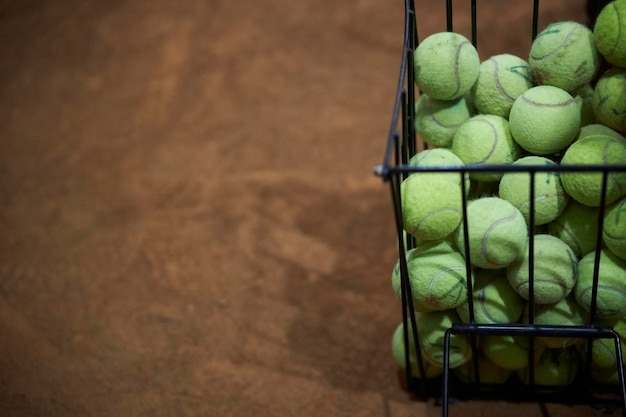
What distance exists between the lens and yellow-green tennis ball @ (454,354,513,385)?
1.18 m

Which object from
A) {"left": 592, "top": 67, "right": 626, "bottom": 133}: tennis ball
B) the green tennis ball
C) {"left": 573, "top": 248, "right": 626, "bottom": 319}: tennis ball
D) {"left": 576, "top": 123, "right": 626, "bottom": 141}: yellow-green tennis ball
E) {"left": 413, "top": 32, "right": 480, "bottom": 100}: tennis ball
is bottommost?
{"left": 573, "top": 248, "right": 626, "bottom": 319}: tennis ball

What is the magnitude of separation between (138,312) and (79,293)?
→ 173mm

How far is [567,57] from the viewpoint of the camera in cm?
102

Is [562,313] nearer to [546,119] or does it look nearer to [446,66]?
[546,119]

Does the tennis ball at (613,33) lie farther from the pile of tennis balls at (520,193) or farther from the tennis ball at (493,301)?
the tennis ball at (493,301)

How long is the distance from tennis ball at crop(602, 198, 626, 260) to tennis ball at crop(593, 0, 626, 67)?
21cm

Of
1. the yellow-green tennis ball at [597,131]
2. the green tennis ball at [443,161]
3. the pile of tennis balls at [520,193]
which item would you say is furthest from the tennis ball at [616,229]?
the green tennis ball at [443,161]

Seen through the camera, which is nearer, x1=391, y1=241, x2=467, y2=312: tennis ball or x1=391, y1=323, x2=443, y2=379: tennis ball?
x1=391, y1=241, x2=467, y2=312: tennis ball

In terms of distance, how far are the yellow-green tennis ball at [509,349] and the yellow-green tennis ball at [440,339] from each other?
0.11 ft

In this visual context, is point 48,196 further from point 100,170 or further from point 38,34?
point 38,34

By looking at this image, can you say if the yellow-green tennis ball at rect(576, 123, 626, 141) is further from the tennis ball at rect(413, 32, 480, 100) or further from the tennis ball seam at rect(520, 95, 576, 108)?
the tennis ball at rect(413, 32, 480, 100)

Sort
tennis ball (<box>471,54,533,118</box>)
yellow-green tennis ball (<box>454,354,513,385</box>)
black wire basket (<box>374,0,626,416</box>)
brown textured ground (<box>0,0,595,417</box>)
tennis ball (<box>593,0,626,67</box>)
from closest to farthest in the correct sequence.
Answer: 1. black wire basket (<box>374,0,626,416</box>)
2. tennis ball (<box>593,0,626,67</box>)
3. tennis ball (<box>471,54,533,118</box>)
4. yellow-green tennis ball (<box>454,354,513,385</box>)
5. brown textured ground (<box>0,0,595,417</box>)

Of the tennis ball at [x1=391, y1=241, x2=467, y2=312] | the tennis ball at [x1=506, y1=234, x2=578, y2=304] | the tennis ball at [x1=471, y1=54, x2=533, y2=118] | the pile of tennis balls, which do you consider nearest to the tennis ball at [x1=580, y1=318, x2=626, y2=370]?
the pile of tennis balls

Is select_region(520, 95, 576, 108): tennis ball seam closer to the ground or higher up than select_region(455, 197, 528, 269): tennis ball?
higher up
